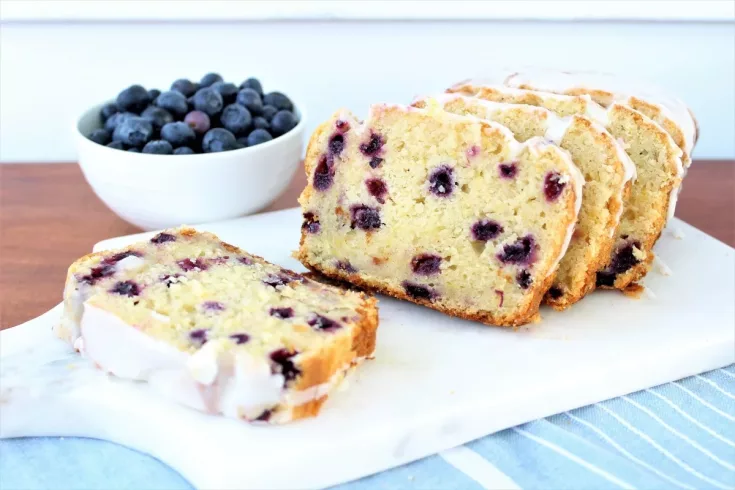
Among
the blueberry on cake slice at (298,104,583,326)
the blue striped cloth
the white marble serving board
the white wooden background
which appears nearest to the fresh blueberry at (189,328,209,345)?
the white marble serving board

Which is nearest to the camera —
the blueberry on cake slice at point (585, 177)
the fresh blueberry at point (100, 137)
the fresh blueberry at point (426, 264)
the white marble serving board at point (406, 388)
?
the white marble serving board at point (406, 388)

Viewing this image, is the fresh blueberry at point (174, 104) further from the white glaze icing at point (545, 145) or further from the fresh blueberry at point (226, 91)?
the white glaze icing at point (545, 145)

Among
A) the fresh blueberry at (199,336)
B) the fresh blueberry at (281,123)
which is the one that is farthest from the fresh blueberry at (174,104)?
the fresh blueberry at (199,336)

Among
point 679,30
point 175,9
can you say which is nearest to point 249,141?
point 175,9

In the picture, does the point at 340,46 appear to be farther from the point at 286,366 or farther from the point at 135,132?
the point at 286,366

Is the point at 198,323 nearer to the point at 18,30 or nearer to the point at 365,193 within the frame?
the point at 365,193

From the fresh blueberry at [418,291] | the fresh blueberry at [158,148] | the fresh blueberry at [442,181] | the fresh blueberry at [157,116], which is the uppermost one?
the fresh blueberry at [157,116]
